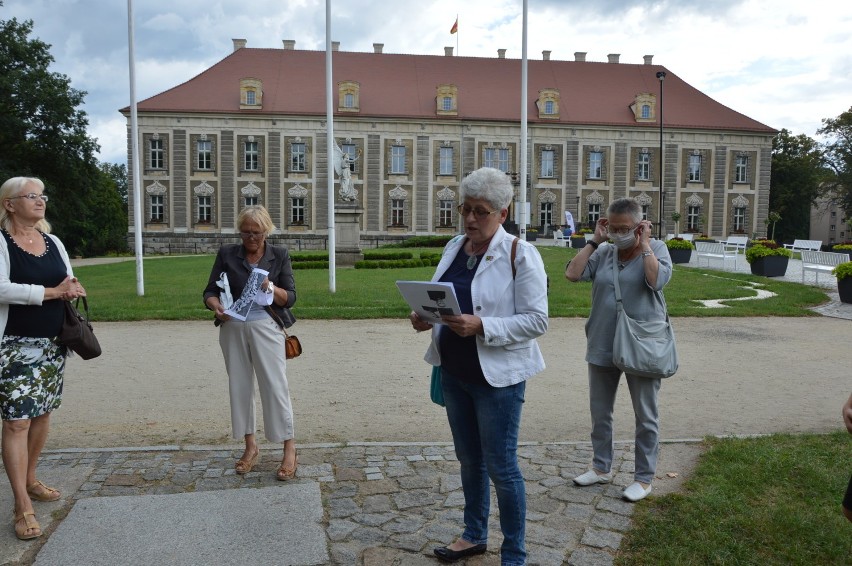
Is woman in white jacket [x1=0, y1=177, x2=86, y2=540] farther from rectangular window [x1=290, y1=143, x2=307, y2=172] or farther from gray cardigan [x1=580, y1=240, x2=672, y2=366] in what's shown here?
rectangular window [x1=290, y1=143, x2=307, y2=172]

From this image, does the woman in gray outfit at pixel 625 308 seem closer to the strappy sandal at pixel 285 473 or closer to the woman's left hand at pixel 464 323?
the woman's left hand at pixel 464 323

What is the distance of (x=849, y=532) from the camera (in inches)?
157

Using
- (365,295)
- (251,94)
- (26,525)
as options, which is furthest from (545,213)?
(26,525)

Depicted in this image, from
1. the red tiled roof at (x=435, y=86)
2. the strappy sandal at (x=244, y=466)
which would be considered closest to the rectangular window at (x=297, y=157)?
the red tiled roof at (x=435, y=86)

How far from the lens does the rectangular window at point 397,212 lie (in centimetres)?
5272

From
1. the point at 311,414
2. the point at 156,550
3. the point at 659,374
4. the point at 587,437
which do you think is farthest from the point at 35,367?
the point at 587,437

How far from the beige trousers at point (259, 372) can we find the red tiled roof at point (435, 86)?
4717cm

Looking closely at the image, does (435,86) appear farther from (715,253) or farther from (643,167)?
(715,253)

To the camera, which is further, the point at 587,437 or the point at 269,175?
the point at 269,175

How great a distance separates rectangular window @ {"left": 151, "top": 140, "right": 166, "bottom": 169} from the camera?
5012cm

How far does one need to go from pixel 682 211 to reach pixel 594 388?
53.5m

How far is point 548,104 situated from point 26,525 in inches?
2046

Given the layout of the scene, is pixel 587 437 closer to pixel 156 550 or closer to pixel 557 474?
pixel 557 474

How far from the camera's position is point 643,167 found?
2126 inches
